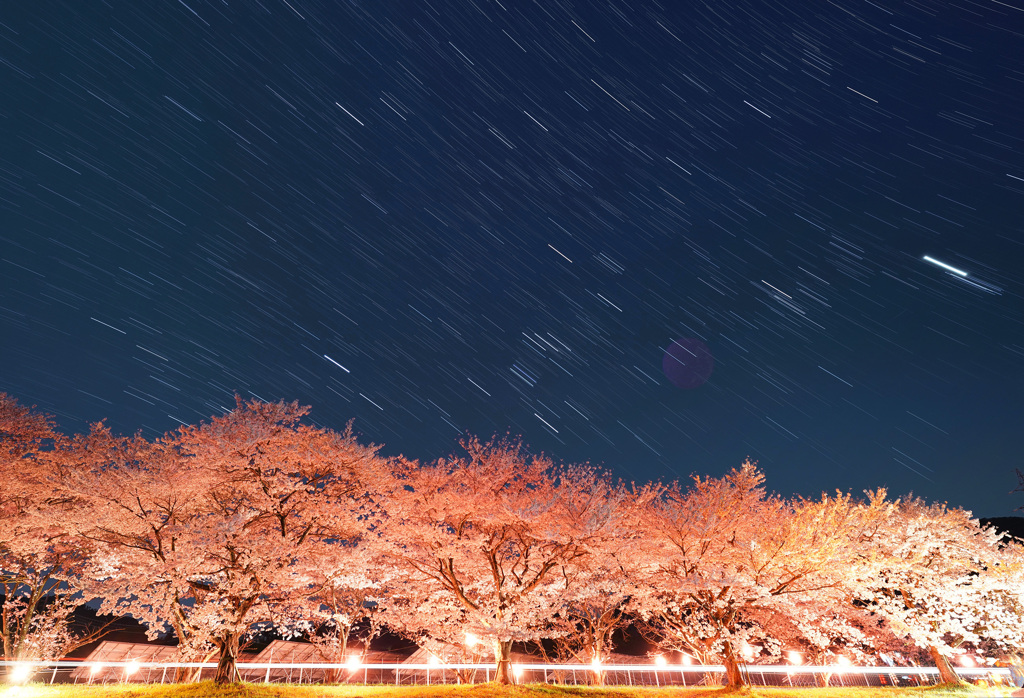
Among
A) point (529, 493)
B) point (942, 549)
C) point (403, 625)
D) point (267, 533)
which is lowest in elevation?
point (403, 625)

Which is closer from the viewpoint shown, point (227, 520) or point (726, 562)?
point (227, 520)

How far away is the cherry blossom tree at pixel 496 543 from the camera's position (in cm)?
1877

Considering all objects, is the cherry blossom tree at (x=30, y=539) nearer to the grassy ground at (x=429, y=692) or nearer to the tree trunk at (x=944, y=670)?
the grassy ground at (x=429, y=692)

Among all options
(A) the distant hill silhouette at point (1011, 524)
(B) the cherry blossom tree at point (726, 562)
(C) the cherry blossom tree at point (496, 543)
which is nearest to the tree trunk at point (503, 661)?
(C) the cherry blossom tree at point (496, 543)

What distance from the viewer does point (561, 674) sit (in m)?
32.0

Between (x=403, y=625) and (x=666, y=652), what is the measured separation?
20.0 m

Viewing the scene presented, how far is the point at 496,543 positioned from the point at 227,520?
9677 millimetres

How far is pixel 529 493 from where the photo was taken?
22.1 meters

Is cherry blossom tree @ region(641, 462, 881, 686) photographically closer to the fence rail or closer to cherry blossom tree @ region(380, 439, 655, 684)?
cherry blossom tree @ region(380, 439, 655, 684)

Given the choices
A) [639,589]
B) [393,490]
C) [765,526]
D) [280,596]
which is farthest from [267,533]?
[765,526]

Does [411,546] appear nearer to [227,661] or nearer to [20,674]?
[227,661]

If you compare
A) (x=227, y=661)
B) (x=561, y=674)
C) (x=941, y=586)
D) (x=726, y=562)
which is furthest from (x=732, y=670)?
(x=227, y=661)

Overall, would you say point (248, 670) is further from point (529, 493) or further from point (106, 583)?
point (529, 493)

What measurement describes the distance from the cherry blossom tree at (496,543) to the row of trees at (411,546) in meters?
0.09
